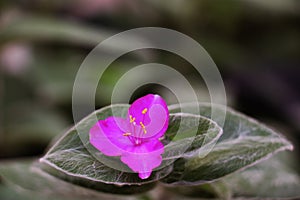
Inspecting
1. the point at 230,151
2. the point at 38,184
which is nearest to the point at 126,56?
the point at 38,184

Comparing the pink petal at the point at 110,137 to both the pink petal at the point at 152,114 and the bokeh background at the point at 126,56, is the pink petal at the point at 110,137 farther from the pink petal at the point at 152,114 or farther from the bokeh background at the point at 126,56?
the bokeh background at the point at 126,56

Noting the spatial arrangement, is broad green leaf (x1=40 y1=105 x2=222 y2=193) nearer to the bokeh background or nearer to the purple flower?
the purple flower

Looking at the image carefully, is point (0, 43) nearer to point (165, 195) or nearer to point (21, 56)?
point (21, 56)

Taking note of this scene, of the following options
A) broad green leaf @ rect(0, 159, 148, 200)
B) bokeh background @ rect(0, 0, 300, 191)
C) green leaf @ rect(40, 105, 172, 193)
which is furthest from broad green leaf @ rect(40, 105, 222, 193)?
bokeh background @ rect(0, 0, 300, 191)

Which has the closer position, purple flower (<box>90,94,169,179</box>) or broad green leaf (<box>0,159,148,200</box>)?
purple flower (<box>90,94,169,179</box>)

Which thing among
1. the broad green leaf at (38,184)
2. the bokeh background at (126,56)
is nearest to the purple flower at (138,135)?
the broad green leaf at (38,184)

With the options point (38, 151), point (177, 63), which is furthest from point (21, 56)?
point (177, 63)

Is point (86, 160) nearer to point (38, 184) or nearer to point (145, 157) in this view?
point (145, 157)
